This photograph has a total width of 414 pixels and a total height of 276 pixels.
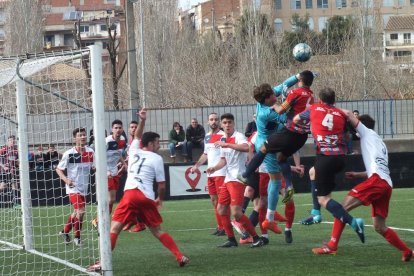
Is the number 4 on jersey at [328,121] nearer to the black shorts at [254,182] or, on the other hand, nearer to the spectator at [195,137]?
the black shorts at [254,182]

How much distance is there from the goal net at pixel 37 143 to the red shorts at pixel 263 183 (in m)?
2.60

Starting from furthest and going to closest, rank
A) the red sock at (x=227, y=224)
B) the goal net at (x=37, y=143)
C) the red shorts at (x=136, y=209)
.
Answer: the red sock at (x=227, y=224), the goal net at (x=37, y=143), the red shorts at (x=136, y=209)

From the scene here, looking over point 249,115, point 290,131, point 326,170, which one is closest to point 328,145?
point 326,170

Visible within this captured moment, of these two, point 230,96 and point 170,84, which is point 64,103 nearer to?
point 230,96

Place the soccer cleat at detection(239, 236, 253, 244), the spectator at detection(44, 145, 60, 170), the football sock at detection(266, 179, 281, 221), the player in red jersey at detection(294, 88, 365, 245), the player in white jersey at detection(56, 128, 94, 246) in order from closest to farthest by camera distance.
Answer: the player in red jersey at detection(294, 88, 365, 245) < the football sock at detection(266, 179, 281, 221) < the soccer cleat at detection(239, 236, 253, 244) < the player in white jersey at detection(56, 128, 94, 246) < the spectator at detection(44, 145, 60, 170)

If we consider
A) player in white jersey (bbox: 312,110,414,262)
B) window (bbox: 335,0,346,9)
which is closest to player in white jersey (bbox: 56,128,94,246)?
player in white jersey (bbox: 312,110,414,262)

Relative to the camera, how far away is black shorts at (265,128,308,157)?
1381 centimetres

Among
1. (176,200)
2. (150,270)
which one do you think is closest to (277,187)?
(150,270)

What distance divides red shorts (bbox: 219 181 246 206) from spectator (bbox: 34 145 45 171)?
5.04 meters

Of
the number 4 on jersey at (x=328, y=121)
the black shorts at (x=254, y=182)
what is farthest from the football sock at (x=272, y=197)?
the number 4 on jersey at (x=328, y=121)

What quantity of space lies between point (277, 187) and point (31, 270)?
377cm

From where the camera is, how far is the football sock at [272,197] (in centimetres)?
1461

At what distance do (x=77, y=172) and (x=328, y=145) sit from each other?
16.5 ft

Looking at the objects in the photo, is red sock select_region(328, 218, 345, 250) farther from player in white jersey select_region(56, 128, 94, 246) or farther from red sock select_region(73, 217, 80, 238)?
player in white jersey select_region(56, 128, 94, 246)
